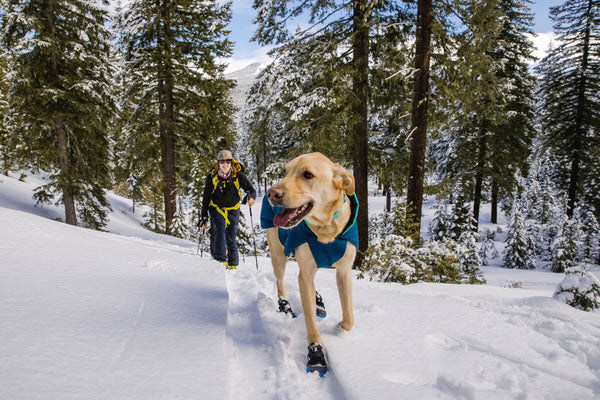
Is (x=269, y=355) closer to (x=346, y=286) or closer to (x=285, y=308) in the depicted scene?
(x=285, y=308)

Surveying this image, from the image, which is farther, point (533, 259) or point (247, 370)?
point (533, 259)

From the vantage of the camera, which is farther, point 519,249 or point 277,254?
point 519,249

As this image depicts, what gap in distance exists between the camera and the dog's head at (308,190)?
2.00 meters

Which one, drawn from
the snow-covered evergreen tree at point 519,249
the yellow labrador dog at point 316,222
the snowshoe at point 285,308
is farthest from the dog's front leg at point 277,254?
the snow-covered evergreen tree at point 519,249

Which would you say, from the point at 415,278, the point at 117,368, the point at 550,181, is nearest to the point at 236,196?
the point at 415,278

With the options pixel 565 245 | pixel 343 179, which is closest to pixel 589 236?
pixel 565 245

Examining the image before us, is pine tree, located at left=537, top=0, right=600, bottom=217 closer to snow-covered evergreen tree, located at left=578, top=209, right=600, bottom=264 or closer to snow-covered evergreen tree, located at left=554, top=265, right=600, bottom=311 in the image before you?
snow-covered evergreen tree, located at left=578, top=209, right=600, bottom=264

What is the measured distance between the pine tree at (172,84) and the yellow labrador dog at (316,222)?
1201 cm

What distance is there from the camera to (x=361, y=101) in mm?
8156

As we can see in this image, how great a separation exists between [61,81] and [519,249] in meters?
27.9

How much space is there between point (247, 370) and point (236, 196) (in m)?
4.62

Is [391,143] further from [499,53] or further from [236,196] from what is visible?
[499,53]

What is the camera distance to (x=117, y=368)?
5.61 feet

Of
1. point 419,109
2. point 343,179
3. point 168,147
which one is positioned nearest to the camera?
point 343,179
